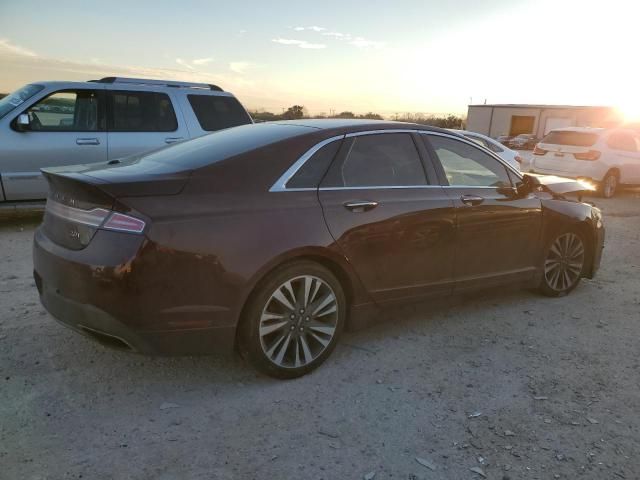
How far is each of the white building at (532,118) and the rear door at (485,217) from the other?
45.8 metres

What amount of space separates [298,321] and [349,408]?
0.62 metres

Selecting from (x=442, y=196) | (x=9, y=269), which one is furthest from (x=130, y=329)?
(x=9, y=269)

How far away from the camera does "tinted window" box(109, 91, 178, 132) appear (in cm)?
736

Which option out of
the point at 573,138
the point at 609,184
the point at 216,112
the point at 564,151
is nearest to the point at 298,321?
the point at 216,112

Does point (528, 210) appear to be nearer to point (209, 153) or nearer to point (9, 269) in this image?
point (209, 153)

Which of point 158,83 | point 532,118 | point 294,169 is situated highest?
point 532,118

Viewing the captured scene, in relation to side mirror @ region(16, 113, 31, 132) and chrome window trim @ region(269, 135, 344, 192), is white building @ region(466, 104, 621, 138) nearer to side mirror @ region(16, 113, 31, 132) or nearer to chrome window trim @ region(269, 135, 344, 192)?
side mirror @ region(16, 113, 31, 132)

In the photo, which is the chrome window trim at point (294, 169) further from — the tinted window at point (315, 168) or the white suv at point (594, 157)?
the white suv at point (594, 157)

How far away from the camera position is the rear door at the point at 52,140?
672 cm

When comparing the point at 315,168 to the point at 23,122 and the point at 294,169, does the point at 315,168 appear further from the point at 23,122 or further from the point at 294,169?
the point at 23,122

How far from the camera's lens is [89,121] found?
23.6ft

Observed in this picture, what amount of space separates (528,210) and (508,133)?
54.4 m

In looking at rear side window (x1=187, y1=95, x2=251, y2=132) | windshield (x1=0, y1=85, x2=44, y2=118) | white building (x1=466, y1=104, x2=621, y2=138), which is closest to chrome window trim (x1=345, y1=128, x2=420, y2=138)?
rear side window (x1=187, y1=95, x2=251, y2=132)

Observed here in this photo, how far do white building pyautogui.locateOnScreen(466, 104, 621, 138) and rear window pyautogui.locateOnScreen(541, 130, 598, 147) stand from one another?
36.5 metres
